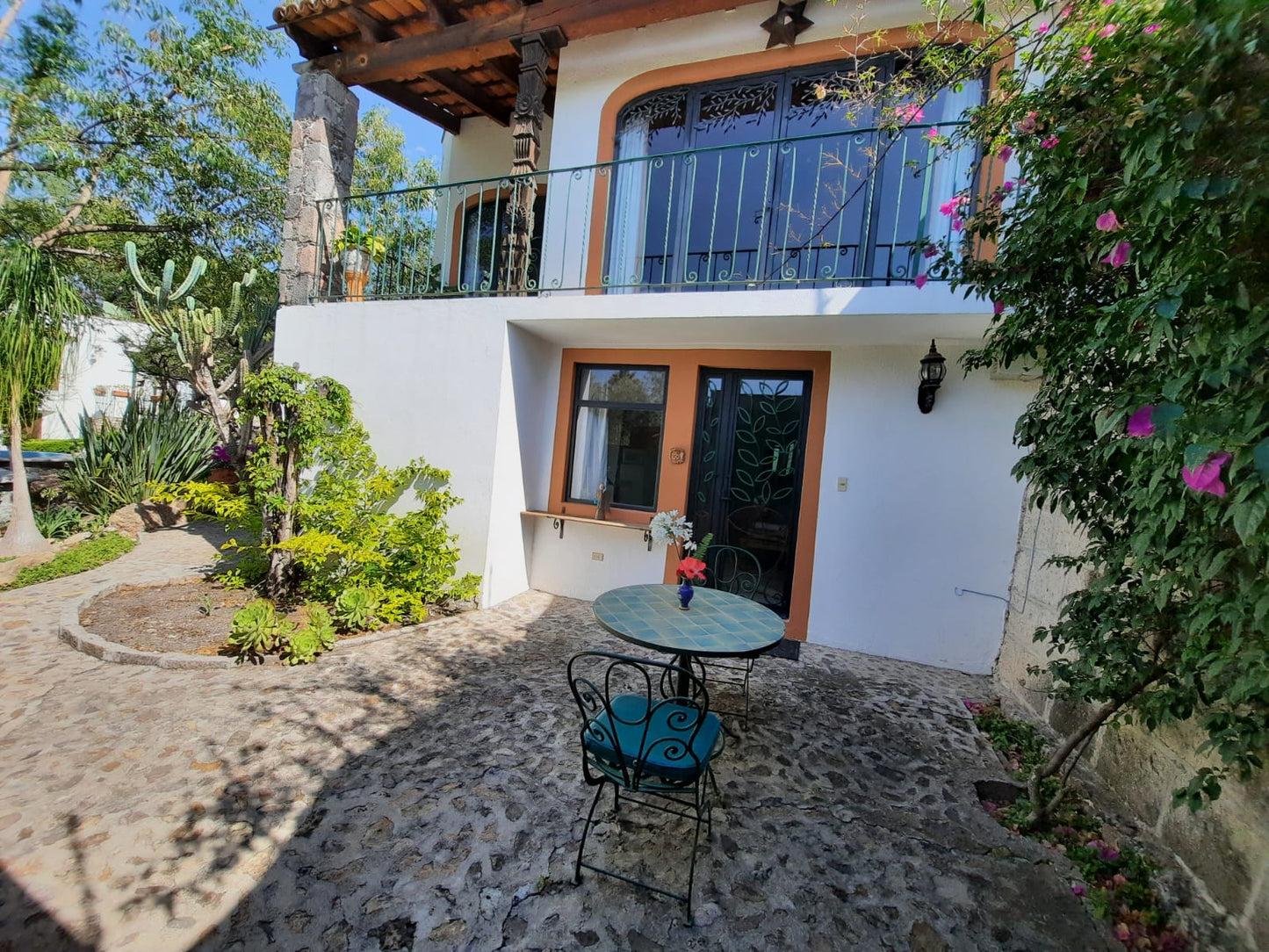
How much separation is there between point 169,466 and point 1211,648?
10046 mm

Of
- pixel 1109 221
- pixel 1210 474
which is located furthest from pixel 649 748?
pixel 1109 221

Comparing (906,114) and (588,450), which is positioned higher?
(906,114)

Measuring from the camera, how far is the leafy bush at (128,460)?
708cm

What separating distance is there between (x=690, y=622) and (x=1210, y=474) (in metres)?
2.15

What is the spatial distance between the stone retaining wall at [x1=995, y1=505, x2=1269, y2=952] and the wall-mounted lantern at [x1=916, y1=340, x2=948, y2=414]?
1.16 metres

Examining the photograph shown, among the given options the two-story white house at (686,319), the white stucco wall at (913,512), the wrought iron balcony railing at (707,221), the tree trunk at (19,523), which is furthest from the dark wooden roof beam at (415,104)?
the white stucco wall at (913,512)

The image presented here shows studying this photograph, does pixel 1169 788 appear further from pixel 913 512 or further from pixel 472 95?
pixel 472 95

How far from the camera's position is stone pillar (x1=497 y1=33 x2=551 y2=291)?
16.5 feet

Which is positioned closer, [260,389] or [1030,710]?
[1030,710]

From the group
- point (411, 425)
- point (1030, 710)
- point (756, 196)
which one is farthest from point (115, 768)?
point (756, 196)

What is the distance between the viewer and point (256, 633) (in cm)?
360

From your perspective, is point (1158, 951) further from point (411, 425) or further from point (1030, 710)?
point (411, 425)

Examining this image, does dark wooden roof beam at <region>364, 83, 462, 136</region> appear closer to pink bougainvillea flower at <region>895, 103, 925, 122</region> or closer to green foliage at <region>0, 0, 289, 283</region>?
green foliage at <region>0, 0, 289, 283</region>

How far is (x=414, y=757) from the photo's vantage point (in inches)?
107
